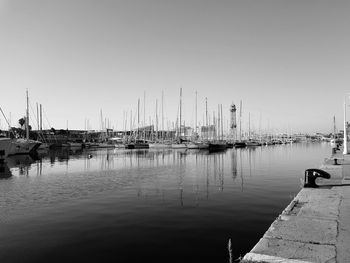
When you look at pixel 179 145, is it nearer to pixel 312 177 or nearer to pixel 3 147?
pixel 3 147

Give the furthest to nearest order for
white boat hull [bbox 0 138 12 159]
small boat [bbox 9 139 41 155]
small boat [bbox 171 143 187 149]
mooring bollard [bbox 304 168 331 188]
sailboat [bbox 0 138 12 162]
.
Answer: small boat [bbox 171 143 187 149], small boat [bbox 9 139 41 155], white boat hull [bbox 0 138 12 159], sailboat [bbox 0 138 12 162], mooring bollard [bbox 304 168 331 188]

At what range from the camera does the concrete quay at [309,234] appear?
22.1 feet

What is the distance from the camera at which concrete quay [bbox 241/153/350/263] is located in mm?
6730

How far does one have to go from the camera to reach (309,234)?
8289 mm

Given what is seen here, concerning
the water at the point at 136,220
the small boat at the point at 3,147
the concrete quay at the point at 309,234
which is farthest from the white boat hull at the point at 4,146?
the concrete quay at the point at 309,234

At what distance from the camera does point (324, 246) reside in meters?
7.34

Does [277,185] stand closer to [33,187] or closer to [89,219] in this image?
[89,219]

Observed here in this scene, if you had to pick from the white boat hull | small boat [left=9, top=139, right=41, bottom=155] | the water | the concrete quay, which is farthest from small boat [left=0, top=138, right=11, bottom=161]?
the concrete quay

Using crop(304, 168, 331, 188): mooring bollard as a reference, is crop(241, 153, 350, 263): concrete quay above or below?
below

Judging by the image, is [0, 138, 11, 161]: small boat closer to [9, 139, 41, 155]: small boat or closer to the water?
[9, 139, 41, 155]: small boat

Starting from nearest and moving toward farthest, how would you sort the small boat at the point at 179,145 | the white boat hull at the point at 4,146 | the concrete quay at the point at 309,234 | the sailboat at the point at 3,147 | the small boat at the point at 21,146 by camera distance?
the concrete quay at the point at 309,234 < the sailboat at the point at 3,147 < the white boat hull at the point at 4,146 < the small boat at the point at 21,146 < the small boat at the point at 179,145

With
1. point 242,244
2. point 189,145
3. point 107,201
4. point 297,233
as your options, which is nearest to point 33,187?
point 107,201

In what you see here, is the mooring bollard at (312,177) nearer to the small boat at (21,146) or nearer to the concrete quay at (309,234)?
the concrete quay at (309,234)

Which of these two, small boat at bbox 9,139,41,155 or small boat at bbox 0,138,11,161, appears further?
small boat at bbox 9,139,41,155
